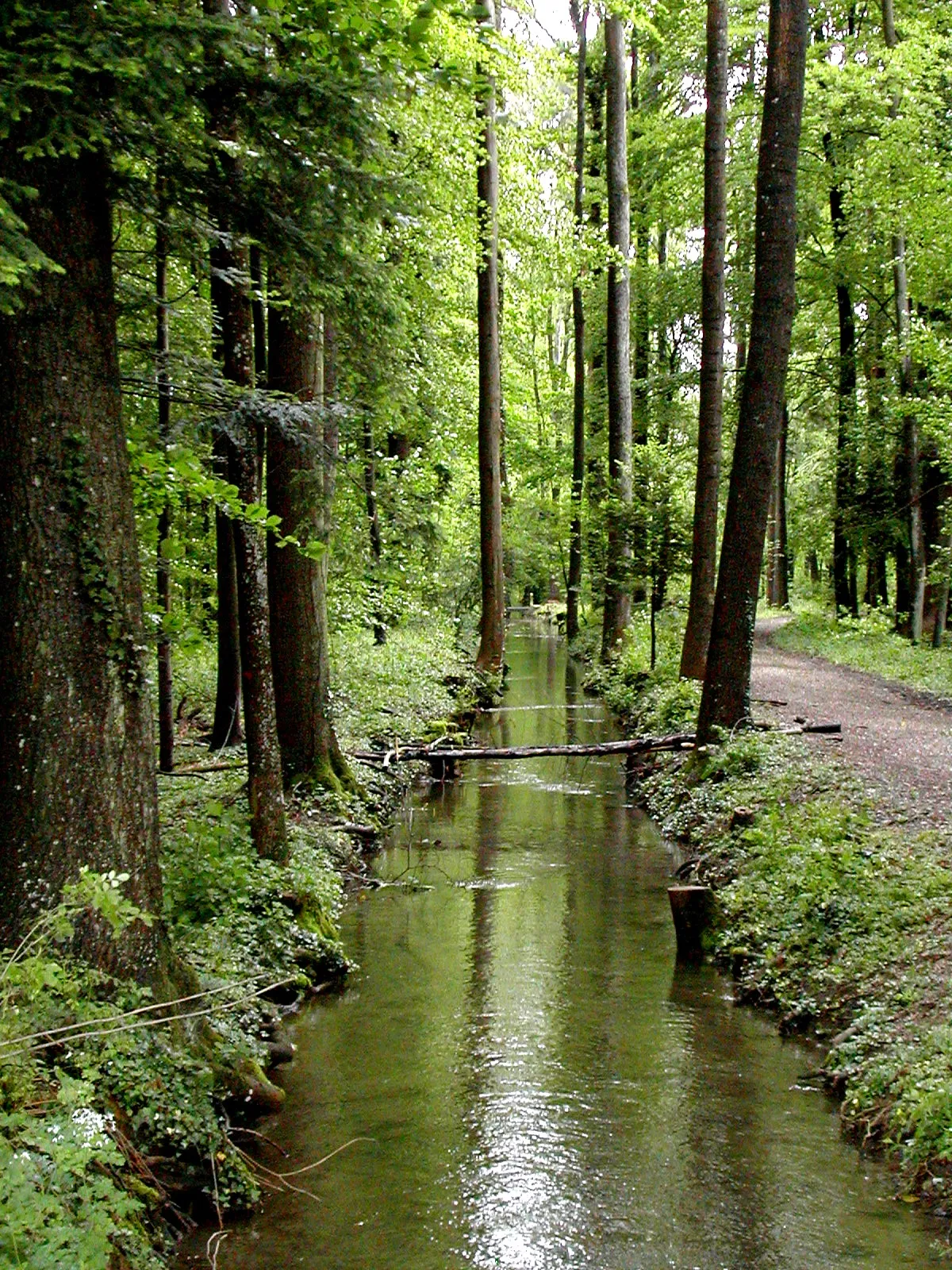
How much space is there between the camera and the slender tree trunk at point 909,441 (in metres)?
21.2

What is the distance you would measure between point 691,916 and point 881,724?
6447mm

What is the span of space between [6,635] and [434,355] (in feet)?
52.8

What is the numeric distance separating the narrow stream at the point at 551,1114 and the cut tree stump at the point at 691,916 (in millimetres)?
217

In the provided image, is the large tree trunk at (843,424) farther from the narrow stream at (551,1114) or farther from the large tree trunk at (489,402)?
the narrow stream at (551,1114)

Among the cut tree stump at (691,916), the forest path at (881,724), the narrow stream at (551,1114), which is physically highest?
the forest path at (881,724)

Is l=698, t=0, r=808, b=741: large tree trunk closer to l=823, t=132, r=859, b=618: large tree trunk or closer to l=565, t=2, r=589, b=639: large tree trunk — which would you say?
l=823, t=132, r=859, b=618: large tree trunk

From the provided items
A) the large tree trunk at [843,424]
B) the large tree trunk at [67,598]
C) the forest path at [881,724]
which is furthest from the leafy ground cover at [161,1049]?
the large tree trunk at [843,424]

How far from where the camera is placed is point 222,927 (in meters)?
6.96

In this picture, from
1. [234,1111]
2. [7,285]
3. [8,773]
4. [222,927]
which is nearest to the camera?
[7,285]

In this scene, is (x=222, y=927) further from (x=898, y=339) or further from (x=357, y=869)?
(x=898, y=339)

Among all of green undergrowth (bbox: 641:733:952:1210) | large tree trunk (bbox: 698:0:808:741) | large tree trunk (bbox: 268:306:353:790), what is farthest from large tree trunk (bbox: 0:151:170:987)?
large tree trunk (bbox: 698:0:808:741)

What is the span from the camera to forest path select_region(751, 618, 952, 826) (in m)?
9.60

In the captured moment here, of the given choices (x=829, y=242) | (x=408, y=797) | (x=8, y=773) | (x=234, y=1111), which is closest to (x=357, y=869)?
(x=408, y=797)

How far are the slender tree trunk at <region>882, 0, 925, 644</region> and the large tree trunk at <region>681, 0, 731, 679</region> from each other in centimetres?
761
